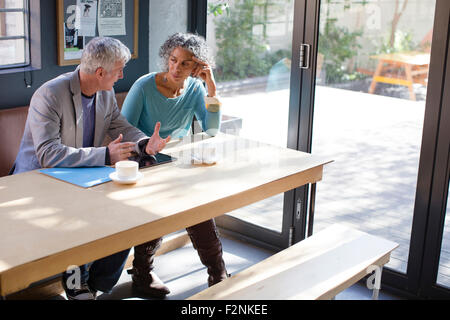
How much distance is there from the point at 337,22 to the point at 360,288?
150cm

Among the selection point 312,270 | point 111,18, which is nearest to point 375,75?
point 312,270

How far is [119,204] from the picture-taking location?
87.0 inches

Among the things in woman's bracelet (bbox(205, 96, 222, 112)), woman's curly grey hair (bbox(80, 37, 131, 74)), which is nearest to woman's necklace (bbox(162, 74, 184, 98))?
woman's bracelet (bbox(205, 96, 222, 112))

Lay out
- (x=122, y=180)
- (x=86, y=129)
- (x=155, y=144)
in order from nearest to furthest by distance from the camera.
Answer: (x=122, y=180)
(x=155, y=144)
(x=86, y=129)

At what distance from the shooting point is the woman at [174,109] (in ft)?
10.3

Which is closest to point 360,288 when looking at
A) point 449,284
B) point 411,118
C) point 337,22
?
point 449,284

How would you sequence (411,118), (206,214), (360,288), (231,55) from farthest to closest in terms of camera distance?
(231,55), (360,288), (411,118), (206,214)

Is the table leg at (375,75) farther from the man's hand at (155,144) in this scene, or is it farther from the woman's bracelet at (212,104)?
the man's hand at (155,144)

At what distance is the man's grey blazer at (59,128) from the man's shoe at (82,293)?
65 centimetres

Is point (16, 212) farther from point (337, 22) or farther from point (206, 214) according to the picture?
point (337, 22)

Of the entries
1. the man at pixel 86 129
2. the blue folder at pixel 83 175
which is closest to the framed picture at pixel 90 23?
the man at pixel 86 129

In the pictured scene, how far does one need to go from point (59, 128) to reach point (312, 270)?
129cm

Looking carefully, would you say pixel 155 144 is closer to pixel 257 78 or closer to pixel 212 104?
pixel 212 104

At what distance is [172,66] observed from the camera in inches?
125
